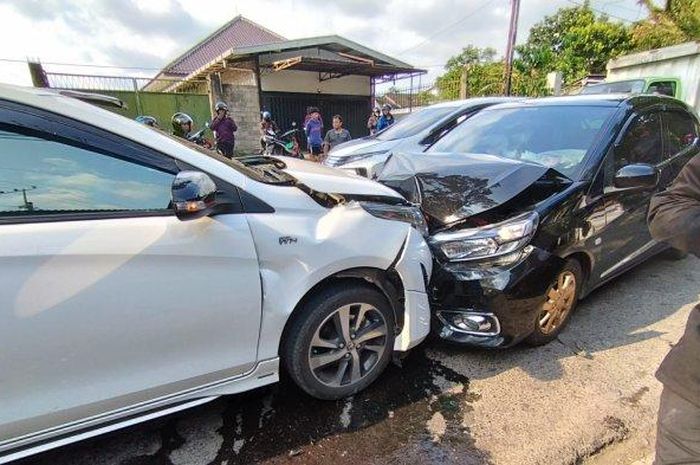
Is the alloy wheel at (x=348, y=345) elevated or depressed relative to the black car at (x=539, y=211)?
depressed

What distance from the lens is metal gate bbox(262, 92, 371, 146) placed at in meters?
15.2

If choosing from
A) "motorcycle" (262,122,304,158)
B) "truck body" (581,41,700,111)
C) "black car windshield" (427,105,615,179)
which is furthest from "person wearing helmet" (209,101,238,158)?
"truck body" (581,41,700,111)

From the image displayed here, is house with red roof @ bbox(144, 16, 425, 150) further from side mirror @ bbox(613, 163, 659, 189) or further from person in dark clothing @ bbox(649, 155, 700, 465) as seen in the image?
person in dark clothing @ bbox(649, 155, 700, 465)

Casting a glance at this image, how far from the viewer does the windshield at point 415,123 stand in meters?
6.29

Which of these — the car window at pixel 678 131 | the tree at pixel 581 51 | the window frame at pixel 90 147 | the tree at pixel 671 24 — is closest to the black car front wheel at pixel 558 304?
the car window at pixel 678 131

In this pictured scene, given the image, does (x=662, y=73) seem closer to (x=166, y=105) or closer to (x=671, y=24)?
(x=671, y=24)

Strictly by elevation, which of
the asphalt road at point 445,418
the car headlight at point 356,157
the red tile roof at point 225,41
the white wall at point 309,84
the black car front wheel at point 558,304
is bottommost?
the asphalt road at point 445,418

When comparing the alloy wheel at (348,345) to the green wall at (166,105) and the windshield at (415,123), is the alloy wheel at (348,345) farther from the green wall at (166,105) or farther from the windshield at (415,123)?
the green wall at (166,105)

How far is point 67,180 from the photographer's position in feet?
5.67

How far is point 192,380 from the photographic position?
1.99m

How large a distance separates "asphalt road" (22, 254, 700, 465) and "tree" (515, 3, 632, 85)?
760 inches

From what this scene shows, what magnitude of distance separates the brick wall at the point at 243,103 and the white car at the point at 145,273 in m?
12.8

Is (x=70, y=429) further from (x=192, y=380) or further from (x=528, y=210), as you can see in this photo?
(x=528, y=210)

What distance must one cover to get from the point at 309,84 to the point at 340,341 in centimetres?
1508
